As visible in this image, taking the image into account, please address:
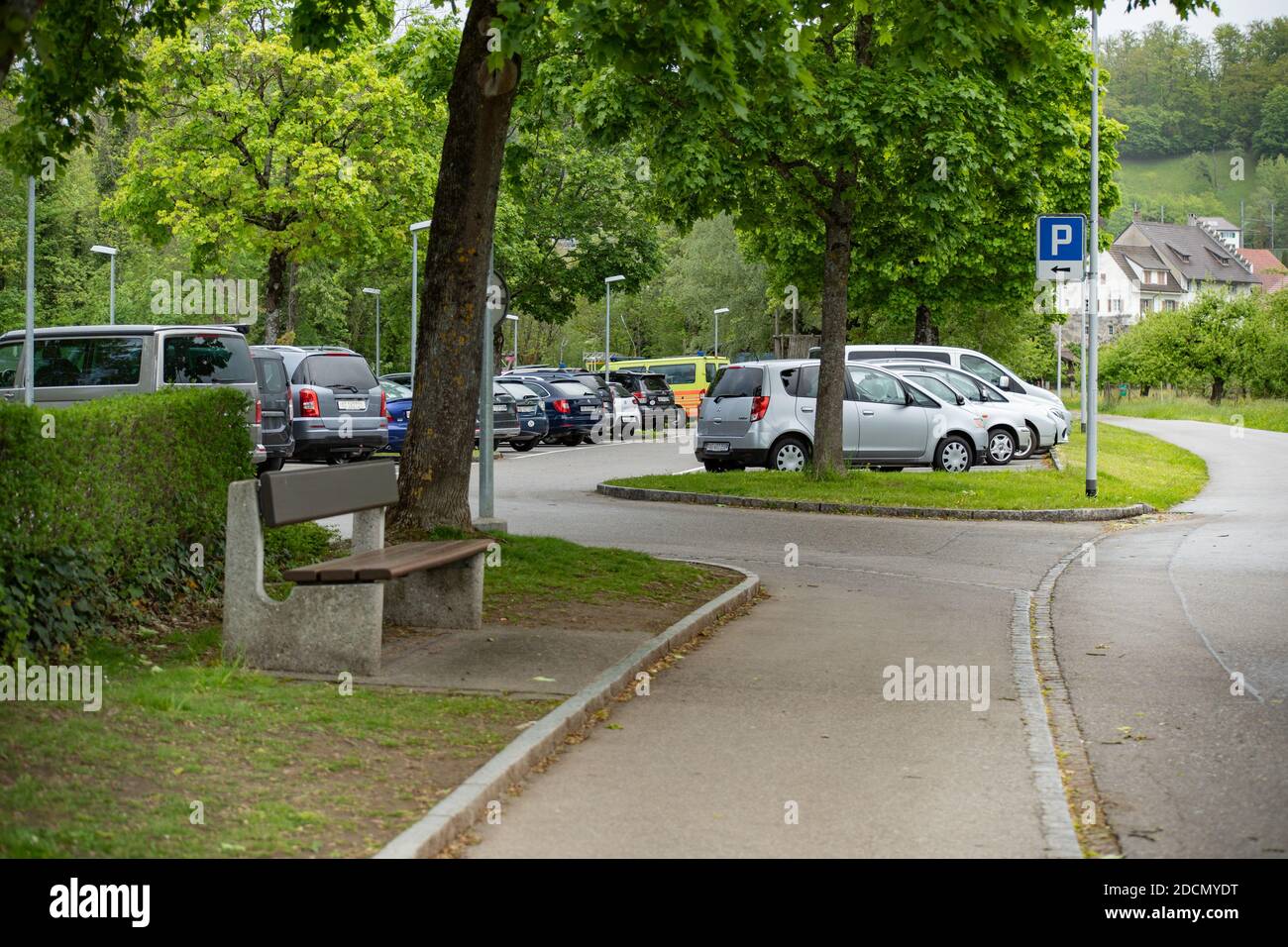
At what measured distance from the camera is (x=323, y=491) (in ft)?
28.4

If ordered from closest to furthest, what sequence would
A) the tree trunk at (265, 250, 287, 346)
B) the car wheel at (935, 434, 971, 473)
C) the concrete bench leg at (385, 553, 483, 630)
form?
the concrete bench leg at (385, 553, 483, 630)
the car wheel at (935, 434, 971, 473)
the tree trunk at (265, 250, 287, 346)

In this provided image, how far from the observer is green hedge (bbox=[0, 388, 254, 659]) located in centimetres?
783

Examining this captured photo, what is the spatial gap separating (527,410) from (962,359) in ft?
32.3

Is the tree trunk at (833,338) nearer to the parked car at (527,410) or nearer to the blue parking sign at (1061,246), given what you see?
the blue parking sign at (1061,246)

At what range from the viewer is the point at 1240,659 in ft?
32.1

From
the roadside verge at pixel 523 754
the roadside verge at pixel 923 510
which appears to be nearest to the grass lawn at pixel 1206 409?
the roadside verge at pixel 923 510

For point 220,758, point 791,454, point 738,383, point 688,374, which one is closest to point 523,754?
point 220,758

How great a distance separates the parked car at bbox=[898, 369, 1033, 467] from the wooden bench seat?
58.8 feet

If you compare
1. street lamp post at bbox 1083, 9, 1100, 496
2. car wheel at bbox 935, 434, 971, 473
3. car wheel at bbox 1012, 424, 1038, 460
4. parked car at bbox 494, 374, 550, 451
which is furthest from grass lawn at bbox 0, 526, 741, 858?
parked car at bbox 494, 374, 550, 451

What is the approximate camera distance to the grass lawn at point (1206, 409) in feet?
174

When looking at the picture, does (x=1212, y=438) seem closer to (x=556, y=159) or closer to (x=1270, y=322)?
(x=556, y=159)

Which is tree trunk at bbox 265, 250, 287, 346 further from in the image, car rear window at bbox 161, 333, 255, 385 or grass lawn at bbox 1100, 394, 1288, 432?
grass lawn at bbox 1100, 394, 1288, 432

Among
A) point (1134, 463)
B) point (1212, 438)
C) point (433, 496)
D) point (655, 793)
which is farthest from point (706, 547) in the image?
point (1212, 438)

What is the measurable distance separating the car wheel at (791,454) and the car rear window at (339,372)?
8.26 meters
